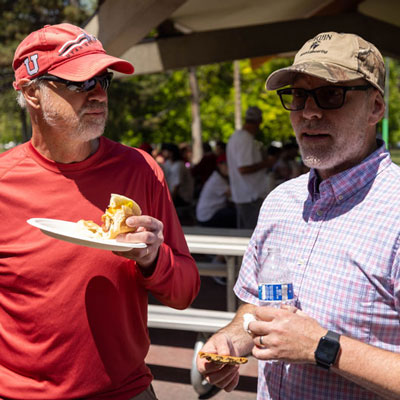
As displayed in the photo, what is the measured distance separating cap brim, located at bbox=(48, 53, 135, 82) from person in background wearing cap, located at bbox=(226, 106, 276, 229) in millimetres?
6160

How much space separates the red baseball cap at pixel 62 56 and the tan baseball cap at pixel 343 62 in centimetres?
79

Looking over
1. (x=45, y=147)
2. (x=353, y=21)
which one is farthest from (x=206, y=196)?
(x=45, y=147)

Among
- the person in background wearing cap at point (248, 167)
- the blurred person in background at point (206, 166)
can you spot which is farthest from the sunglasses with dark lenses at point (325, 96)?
the blurred person in background at point (206, 166)

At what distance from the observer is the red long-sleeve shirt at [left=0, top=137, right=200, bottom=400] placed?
2.29 metres

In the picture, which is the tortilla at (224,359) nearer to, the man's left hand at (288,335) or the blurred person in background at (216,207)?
the man's left hand at (288,335)

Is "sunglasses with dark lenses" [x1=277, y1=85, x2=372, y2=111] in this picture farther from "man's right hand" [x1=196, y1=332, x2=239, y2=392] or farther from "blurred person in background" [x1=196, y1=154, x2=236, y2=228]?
"blurred person in background" [x1=196, y1=154, x2=236, y2=228]

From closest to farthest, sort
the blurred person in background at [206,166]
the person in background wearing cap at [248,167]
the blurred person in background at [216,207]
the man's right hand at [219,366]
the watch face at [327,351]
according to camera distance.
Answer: the watch face at [327,351] < the man's right hand at [219,366] < the person in background wearing cap at [248,167] < the blurred person in background at [216,207] < the blurred person in background at [206,166]

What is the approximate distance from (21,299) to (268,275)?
99cm

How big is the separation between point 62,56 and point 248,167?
6.30 metres

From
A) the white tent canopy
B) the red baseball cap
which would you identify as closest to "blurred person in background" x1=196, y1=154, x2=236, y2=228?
the white tent canopy

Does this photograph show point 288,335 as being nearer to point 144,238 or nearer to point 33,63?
point 144,238

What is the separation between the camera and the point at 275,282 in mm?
1982

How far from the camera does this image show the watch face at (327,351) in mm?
1789

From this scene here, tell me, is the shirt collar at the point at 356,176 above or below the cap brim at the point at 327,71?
below
